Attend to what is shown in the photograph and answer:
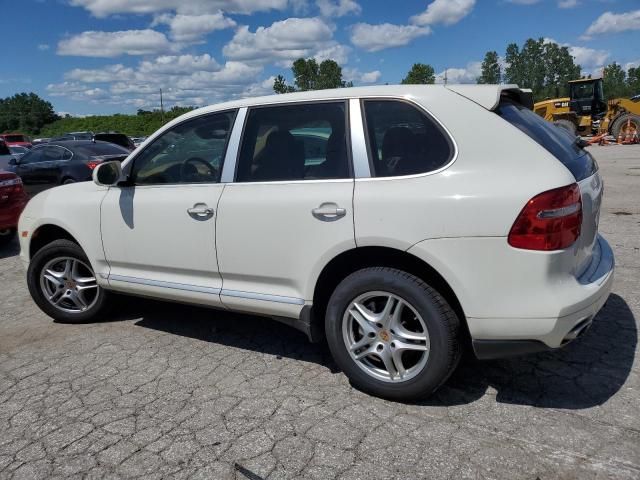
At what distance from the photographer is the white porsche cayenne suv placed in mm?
2719

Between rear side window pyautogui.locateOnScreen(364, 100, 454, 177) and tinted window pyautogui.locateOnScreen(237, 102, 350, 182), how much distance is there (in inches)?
7.1

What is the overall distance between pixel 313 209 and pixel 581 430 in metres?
1.81

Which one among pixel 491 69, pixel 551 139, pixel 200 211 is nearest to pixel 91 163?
pixel 200 211

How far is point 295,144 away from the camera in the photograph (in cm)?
352

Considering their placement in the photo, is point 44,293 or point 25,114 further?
point 25,114

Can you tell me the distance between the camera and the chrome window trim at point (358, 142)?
10.3 ft

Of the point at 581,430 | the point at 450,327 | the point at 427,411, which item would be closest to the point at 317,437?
the point at 427,411

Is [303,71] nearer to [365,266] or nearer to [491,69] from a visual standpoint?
[491,69]

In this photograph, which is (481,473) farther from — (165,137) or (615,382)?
(165,137)

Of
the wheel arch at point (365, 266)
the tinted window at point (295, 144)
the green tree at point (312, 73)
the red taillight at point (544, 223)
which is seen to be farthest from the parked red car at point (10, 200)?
the green tree at point (312, 73)

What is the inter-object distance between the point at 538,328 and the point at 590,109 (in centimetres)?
2453

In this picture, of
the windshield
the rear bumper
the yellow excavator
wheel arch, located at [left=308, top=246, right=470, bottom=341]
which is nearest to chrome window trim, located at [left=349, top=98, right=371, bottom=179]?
wheel arch, located at [left=308, top=246, right=470, bottom=341]

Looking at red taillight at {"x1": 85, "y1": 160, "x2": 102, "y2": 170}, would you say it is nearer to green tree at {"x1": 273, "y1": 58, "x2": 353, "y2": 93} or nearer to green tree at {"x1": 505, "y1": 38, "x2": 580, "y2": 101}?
green tree at {"x1": 273, "y1": 58, "x2": 353, "y2": 93}

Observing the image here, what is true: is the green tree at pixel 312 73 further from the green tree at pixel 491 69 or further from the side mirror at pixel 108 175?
the side mirror at pixel 108 175
